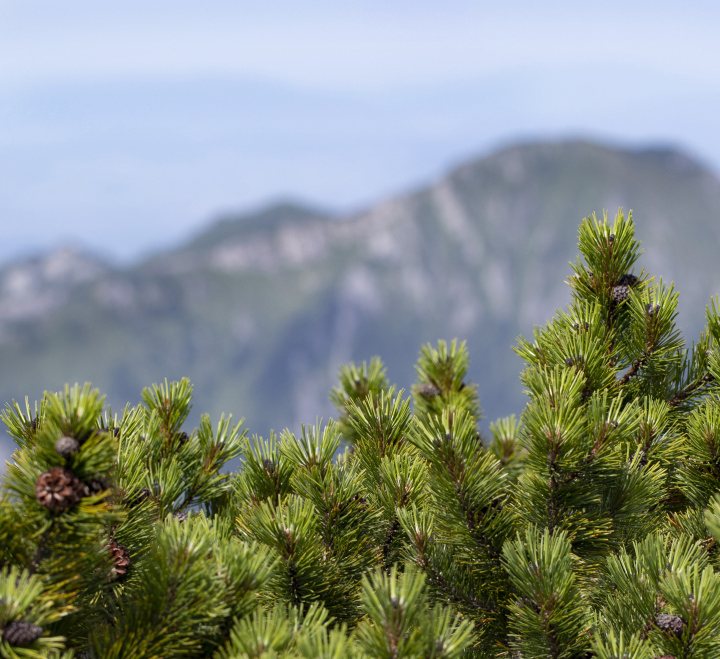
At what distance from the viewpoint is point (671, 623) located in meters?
2.24

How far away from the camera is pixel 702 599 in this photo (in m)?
2.19

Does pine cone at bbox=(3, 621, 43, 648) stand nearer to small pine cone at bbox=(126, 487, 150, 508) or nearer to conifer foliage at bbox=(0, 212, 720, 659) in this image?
conifer foliage at bbox=(0, 212, 720, 659)

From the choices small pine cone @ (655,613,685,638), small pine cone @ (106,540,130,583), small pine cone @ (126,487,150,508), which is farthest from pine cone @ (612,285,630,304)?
small pine cone @ (106,540,130,583)

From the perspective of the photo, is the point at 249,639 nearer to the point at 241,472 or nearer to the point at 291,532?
the point at 291,532

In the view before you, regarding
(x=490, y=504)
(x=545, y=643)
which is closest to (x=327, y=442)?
(x=490, y=504)

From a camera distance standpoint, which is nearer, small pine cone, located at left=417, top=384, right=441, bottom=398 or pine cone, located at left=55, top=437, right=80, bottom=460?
pine cone, located at left=55, top=437, right=80, bottom=460

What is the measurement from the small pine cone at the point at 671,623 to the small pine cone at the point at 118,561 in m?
1.93

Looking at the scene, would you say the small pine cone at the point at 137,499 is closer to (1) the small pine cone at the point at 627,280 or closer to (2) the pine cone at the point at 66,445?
(2) the pine cone at the point at 66,445

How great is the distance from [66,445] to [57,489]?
140mm

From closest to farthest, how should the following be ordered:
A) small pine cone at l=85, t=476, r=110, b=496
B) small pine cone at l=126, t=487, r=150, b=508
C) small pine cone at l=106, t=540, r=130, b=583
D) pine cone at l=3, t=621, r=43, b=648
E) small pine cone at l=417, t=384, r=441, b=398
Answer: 1. pine cone at l=3, t=621, r=43, b=648
2. small pine cone at l=85, t=476, r=110, b=496
3. small pine cone at l=106, t=540, r=130, b=583
4. small pine cone at l=126, t=487, r=150, b=508
5. small pine cone at l=417, t=384, r=441, b=398

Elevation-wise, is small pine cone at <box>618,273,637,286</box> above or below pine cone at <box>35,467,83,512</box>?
above

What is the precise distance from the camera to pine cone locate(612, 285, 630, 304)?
10.4 ft

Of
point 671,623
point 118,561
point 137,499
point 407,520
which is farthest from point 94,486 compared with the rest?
point 671,623

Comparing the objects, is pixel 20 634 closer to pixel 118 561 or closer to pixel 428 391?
pixel 118 561
